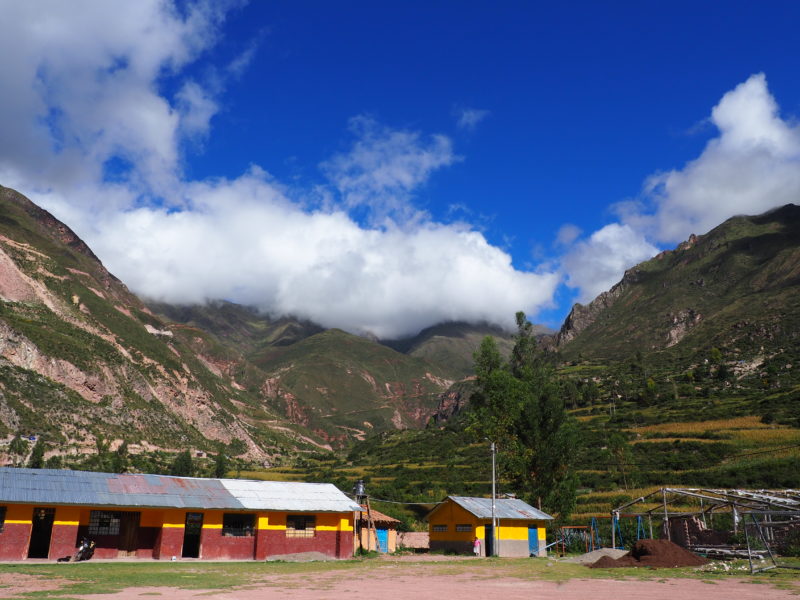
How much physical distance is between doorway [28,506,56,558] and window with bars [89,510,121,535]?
182 centimetres

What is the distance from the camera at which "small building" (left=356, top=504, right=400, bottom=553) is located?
41031 millimetres

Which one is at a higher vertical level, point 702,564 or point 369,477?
point 369,477

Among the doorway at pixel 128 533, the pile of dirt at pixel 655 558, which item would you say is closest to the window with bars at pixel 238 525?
the doorway at pixel 128 533

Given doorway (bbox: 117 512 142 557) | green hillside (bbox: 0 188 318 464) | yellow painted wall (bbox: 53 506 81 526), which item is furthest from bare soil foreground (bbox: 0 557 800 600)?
green hillside (bbox: 0 188 318 464)

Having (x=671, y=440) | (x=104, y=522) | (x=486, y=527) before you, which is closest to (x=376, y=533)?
(x=486, y=527)

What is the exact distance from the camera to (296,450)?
578 ft

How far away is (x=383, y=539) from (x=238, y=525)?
13.4 meters

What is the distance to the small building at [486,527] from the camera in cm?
3988

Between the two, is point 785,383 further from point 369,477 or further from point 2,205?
point 2,205

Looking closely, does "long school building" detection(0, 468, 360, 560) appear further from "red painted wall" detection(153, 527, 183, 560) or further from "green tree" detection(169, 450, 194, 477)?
"green tree" detection(169, 450, 194, 477)

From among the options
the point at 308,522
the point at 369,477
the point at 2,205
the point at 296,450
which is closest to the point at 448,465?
the point at 369,477

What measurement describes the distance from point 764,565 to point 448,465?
6091 cm

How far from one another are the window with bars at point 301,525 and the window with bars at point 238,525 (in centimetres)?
208

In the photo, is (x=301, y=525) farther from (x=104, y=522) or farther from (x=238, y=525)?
(x=104, y=522)
